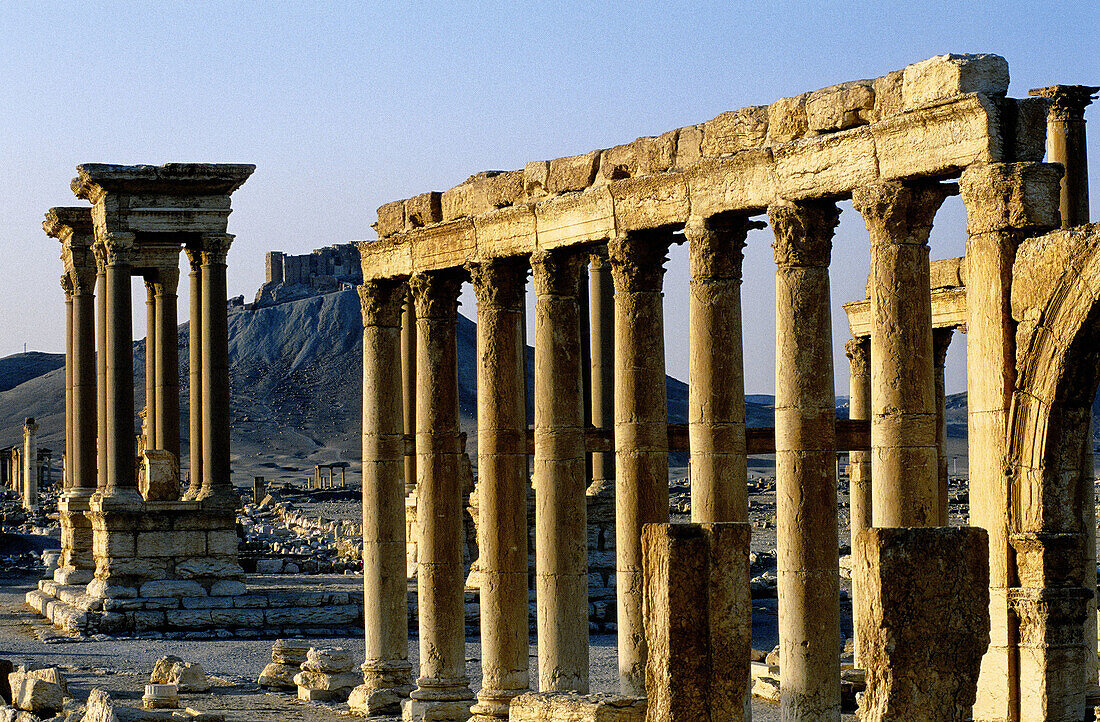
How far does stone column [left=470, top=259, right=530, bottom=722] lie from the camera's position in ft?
72.8

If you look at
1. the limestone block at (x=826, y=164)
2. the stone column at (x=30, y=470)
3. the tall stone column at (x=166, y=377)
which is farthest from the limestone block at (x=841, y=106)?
the stone column at (x=30, y=470)

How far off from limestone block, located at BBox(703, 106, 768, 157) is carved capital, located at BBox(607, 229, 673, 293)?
1377 mm

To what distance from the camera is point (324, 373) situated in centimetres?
16900

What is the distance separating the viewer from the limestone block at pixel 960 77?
15938mm

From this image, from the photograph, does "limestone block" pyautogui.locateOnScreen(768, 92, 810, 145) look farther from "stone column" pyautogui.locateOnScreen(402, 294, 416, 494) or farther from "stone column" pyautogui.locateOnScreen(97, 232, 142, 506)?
"stone column" pyautogui.locateOnScreen(97, 232, 142, 506)

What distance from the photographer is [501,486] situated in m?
22.4

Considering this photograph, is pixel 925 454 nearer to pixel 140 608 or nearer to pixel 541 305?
pixel 541 305

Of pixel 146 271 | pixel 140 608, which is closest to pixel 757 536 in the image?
pixel 146 271

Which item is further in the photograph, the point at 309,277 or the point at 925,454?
the point at 309,277

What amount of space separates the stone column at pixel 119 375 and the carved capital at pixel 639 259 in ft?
62.2

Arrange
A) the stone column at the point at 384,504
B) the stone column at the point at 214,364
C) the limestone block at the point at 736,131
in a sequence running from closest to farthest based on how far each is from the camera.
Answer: the limestone block at the point at 736,131, the stone column at the point at 384,504, the stone column at the point at 214,364

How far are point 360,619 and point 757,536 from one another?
3052cm

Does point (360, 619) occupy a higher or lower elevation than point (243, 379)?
lower

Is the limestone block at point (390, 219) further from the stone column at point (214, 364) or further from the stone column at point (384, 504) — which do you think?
the stone column at point (214, 364)
